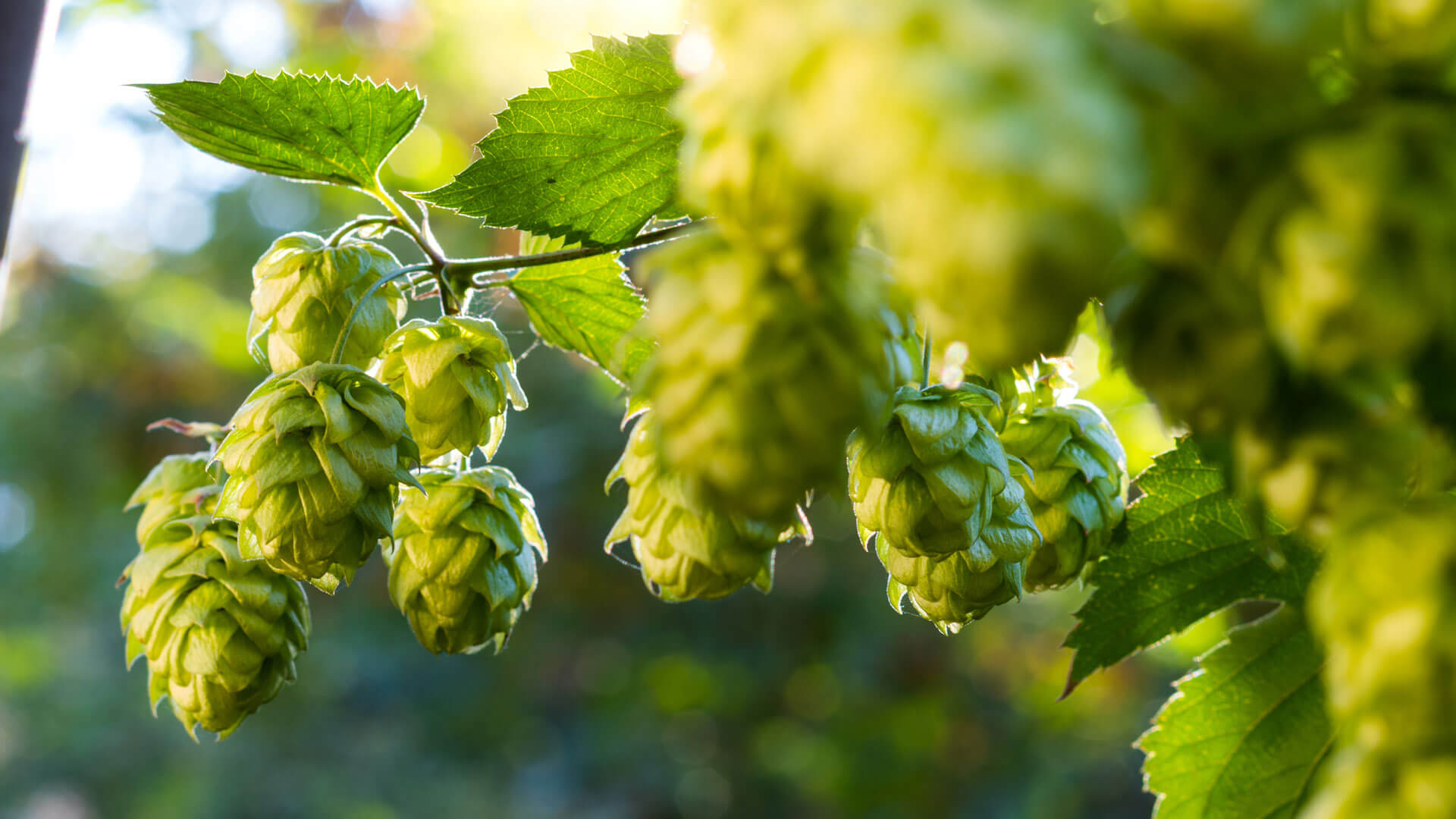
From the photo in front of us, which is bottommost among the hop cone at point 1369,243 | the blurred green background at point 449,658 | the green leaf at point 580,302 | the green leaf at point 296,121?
the blurred green background at point 449,658

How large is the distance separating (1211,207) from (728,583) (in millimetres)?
482

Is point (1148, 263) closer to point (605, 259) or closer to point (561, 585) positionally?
point (605, 259)

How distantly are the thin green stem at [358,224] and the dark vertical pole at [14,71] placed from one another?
14.7 inches

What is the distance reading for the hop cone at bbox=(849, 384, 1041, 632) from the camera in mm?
859

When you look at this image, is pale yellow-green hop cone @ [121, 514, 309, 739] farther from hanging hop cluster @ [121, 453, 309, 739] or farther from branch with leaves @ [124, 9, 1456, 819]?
branch with leaves @ [124, 9, 1456, 819]

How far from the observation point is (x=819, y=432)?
466 mm

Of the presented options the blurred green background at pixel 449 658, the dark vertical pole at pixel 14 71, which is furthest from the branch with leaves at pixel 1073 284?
the blurred green background at pixel 449 658

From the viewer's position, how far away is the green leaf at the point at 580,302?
4.28 feet

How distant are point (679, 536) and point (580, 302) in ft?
2.06

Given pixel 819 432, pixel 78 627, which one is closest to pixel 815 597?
pixel 78 627

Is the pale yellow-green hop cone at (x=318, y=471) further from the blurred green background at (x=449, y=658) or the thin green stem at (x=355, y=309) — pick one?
the blurred green background at (x=449, y=658)

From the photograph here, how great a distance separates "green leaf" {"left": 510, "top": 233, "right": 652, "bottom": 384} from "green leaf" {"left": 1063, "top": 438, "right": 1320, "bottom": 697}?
0.60 m

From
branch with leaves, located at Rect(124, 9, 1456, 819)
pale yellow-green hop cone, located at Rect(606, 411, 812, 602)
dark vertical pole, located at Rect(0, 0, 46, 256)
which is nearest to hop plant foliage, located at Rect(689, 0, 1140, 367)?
branch with leaves, located at Rect(124, 9, 1456, 819)

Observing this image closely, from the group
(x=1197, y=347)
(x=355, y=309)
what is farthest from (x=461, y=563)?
(x=1197, y=347)
